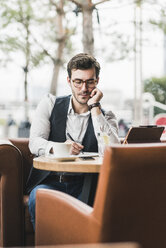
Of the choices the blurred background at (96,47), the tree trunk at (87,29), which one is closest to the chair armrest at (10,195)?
the tree trunk at (87,29)

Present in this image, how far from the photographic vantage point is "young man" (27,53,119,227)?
304 cm

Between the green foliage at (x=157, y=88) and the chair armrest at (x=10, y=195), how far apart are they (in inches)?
274

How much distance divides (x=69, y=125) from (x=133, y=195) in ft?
4.39

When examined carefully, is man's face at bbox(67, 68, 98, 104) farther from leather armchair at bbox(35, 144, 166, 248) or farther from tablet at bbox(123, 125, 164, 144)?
leather armchair at bbox(35, 144, 166, 248)

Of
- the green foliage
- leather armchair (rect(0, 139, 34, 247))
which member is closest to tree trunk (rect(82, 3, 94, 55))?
the green foliage

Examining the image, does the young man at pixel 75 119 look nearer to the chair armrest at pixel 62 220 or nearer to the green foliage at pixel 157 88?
the chair armrest at pixel 62 220

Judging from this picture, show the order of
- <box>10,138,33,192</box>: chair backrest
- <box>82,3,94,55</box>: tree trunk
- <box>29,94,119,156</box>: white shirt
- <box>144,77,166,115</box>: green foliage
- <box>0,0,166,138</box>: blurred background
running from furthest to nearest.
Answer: <box>144,77,166,115</box>: green foliage < <box>0,0,166,138</box>: blurred background < <box>82,3,94,55</box>: tree trunk < <box>10,138,33,192</box>: chair backrest < <box>29,94,119,156</box>: white shirt

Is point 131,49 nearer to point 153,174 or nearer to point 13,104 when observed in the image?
point 13,104

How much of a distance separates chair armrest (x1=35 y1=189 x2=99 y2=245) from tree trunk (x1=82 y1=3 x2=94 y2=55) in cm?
462

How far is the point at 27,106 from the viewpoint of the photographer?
474 inches

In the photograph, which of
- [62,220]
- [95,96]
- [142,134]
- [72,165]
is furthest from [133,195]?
[95,96]

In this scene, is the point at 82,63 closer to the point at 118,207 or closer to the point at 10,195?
the point at 10,195

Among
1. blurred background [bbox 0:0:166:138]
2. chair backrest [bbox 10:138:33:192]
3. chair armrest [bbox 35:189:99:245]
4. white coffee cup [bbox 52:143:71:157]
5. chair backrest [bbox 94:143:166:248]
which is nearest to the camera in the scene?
chair backrest [bbox 94:143:166:248]

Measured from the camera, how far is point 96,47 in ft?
32.7
